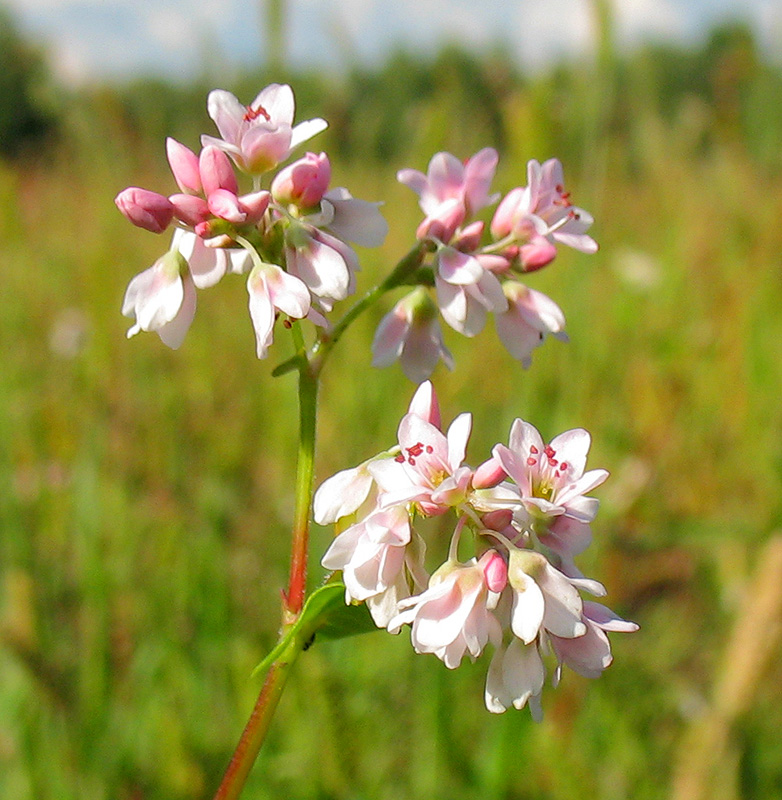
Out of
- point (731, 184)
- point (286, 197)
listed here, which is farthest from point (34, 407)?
point (731, 184)

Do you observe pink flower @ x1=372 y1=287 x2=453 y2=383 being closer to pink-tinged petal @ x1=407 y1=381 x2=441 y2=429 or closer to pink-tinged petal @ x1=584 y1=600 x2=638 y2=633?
pink-tinged petal @ x1=407 y1=381 x2=441 y2=429

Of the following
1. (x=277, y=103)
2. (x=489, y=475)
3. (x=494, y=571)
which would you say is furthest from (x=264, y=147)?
(x=494, y=571)

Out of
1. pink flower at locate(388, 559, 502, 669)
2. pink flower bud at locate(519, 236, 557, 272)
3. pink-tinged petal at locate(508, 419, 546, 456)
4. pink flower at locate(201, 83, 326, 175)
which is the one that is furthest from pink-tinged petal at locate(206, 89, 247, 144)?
pink flower at locate(388, 559, 502, 669)

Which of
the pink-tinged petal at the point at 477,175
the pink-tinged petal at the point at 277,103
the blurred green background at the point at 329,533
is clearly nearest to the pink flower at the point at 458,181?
the pink-tinged petal at the point at 477,175

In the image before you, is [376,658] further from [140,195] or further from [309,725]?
[140,195]

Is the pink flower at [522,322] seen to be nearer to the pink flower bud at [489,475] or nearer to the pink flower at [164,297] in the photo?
the pink flower bud at [489,475]

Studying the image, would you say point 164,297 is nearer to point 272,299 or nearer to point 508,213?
point 272,299
